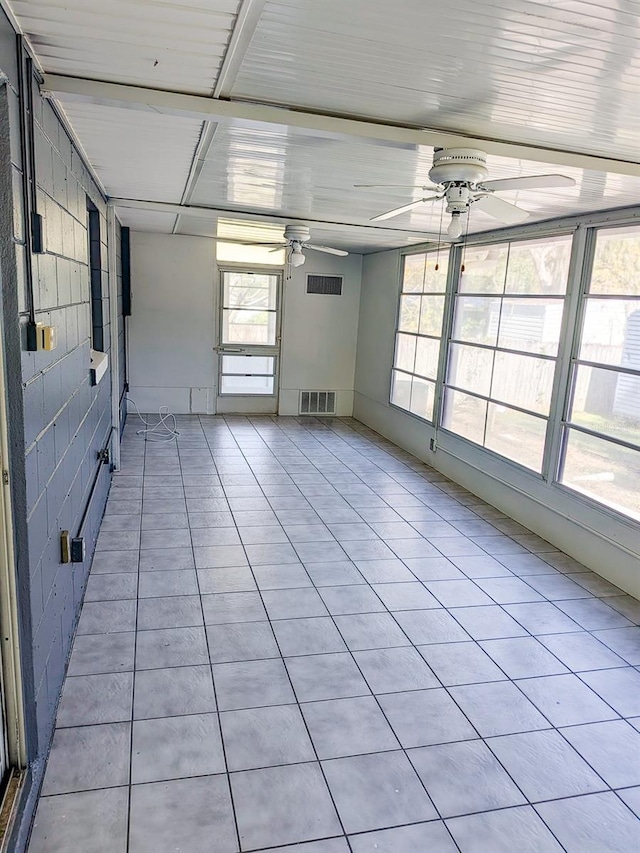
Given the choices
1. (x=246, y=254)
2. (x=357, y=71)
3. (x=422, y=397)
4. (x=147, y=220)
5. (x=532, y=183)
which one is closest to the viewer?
(x=357, y=71)

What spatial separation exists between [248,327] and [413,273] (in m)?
2.52

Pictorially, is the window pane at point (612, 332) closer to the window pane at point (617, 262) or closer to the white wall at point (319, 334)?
the window pane at point (617, 262)

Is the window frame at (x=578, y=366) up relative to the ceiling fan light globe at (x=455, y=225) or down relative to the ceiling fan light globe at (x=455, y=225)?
down

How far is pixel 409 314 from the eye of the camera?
7.07 m

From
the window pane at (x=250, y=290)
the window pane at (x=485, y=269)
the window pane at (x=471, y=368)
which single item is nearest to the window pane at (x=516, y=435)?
the window pane at (x=471, y=368)

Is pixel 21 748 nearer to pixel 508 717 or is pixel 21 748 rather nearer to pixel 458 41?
pixel 508 717

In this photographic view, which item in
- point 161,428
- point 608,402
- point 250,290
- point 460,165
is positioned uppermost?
point 460,165

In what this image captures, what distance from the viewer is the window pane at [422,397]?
6.51m

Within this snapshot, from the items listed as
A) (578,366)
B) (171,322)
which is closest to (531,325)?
(578,366)

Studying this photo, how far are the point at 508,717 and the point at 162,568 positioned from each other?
216 cm

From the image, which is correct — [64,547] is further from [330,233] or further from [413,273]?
[413,273]

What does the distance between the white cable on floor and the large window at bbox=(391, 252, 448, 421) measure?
2.81 metres

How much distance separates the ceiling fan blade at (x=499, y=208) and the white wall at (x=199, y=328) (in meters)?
5.50

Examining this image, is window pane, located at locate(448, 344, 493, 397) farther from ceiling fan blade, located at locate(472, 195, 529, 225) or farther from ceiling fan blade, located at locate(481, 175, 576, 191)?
ceiling fan blade, located at locate(481, 175, 576, 191)
